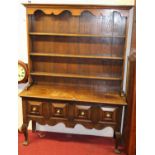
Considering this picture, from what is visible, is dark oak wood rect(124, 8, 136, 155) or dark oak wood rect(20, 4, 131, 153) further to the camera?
dark oak wood rect(20, 4, 131, 153)

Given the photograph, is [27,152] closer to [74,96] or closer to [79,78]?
[74,96]

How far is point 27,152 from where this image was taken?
2.53 metres

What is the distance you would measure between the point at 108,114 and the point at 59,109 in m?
0.62

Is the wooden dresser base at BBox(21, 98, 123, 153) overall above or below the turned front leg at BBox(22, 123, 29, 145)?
above

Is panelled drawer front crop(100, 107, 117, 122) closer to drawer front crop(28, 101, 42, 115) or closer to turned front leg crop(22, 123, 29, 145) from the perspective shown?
drawer front crop(28, 101, 42, 115)

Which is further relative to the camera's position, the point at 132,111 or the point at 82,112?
the point at 82,112

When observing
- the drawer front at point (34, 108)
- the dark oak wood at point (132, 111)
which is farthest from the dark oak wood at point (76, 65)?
the dark oak wood at point (132, 111)

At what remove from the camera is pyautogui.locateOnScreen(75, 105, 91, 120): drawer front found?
248cm

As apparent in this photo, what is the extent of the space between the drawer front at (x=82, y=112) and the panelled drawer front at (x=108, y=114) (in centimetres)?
16

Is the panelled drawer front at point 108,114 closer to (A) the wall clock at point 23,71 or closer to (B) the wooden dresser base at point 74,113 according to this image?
(B) the wooden dresser base at point 74,113

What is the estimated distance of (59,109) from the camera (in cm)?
252

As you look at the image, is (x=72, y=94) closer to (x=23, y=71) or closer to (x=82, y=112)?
(x=82, y=112)

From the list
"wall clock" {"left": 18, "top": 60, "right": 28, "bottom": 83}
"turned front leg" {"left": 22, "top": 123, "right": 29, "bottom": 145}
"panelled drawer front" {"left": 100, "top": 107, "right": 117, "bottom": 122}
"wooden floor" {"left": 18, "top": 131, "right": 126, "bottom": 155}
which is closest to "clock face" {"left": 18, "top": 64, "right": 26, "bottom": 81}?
"wall clock" {"left": 18, "top": 60, "right": 28, "bottom": 83}

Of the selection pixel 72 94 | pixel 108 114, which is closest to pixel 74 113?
pixel 72 94
